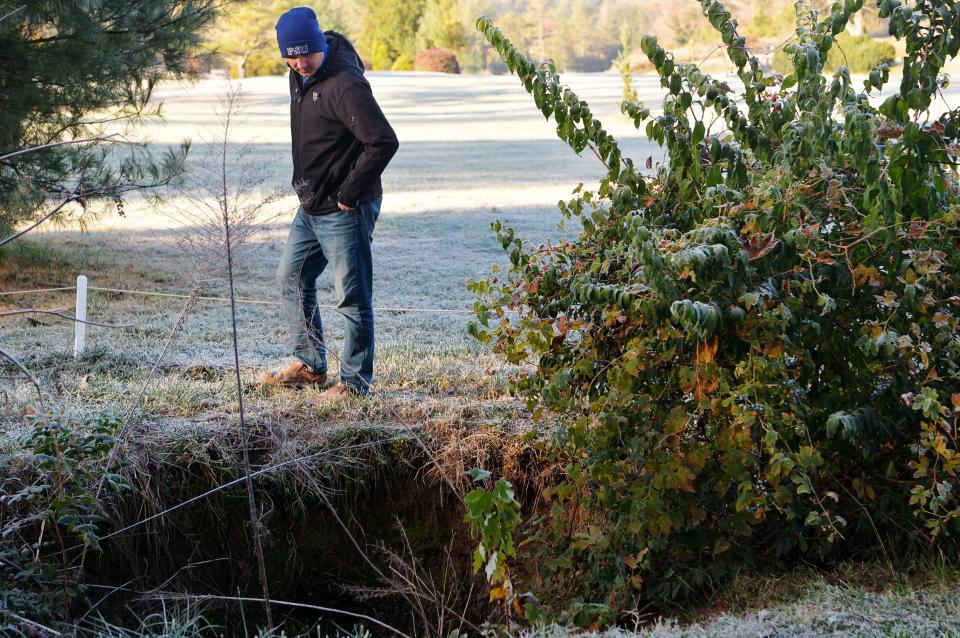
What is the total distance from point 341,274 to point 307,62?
1113 mm

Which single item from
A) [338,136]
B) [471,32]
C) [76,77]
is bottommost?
[338,136]

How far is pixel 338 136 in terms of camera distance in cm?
503

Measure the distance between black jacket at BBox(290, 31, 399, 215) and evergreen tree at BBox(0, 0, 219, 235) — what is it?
2.76 metres

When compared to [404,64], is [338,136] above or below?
below

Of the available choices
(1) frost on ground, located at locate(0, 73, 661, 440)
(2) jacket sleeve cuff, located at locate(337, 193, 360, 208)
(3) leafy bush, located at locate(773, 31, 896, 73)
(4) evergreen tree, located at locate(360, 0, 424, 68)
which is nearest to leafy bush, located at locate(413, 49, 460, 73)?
(4) evergreen tree, located at locate(360, 0, 424, 68)

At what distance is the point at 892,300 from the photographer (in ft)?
10.7

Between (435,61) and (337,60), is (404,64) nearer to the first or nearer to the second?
(435,61)

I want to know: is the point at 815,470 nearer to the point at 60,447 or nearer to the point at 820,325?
the point at 820,325

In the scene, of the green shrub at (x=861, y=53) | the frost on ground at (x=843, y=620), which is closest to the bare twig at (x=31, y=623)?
the frost on ground at (x=843, y=620)

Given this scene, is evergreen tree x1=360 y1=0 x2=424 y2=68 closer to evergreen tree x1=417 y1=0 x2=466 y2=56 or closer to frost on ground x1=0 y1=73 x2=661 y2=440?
evergreen tree x1=417 y1=0 x2=466 y2=56

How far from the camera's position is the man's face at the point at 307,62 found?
4.87 meters

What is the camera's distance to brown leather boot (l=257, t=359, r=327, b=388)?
5.50 metres

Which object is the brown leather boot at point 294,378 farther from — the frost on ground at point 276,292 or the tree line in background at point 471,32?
the tree line in background at point 471,32

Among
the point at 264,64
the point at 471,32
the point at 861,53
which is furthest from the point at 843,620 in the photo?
the point at 471,32
